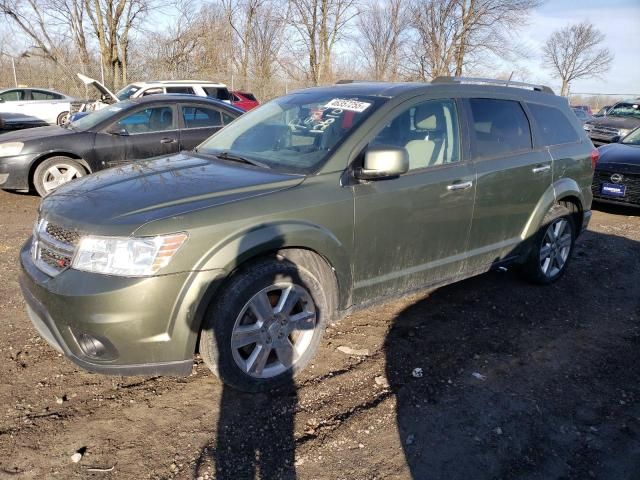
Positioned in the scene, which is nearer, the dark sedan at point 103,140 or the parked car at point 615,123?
the dark sedan at point 103,140

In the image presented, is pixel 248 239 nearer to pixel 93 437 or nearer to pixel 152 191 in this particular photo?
pixel 152 191

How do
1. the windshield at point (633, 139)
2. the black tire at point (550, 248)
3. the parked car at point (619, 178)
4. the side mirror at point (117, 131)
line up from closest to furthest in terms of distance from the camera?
1. the black tire at point (550, 248)
2. the side mirror at point (117, 131)
3. the parked car at point (619, 178)
4. the windshield at point (633, 139)

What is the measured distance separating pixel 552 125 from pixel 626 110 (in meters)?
16.1

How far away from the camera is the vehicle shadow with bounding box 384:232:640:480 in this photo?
8.29 feet

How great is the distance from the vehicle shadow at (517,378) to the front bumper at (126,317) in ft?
4.19

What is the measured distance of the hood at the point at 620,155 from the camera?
25.8 feet

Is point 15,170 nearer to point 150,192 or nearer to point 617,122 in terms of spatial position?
point 150,192

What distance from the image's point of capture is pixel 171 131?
767 centimetres

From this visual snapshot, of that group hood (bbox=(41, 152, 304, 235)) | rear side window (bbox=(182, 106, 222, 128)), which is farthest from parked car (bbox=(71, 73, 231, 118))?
hood (bbox=(41, 152, 304, 235))

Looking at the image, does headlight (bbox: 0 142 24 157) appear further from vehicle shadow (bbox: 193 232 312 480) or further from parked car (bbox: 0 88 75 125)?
parked car (bbox: 0 88 75 125)

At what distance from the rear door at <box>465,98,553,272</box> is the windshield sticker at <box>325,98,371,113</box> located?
0.95 m

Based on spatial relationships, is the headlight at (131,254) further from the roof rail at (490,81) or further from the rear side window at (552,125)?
the rear side window at (552,125)

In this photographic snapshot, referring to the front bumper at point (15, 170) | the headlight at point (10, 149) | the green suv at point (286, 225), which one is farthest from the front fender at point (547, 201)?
the headlight at point (10, 149)

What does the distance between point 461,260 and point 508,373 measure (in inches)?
36.0
